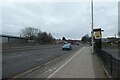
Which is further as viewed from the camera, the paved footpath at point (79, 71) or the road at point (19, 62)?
the road at point (19, 62)

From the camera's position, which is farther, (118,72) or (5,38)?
(5,38)

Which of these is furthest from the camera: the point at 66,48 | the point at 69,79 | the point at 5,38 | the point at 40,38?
the point at 40,38


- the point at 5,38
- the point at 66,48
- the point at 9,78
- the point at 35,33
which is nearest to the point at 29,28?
the point at 35,33

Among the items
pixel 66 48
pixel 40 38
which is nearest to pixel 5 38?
pixel 40 38

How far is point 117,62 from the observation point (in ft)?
35.3

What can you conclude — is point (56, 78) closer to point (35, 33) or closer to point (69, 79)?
point (69, 79)

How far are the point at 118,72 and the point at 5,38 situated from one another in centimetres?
9998

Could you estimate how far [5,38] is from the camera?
107 m

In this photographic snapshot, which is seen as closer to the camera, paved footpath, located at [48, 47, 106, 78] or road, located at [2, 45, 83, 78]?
paved footpath, located at [48, 47, 106, 78]

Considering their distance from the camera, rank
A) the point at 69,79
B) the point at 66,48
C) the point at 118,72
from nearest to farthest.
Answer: the point at 118,72
the point at 69,79
the point at 66,48

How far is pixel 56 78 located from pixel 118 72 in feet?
10.3

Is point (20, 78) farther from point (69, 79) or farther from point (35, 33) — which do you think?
point (35, 33)

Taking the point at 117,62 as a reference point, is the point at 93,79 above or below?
below

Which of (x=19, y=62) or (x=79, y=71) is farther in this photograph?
(x=19, y=62)
